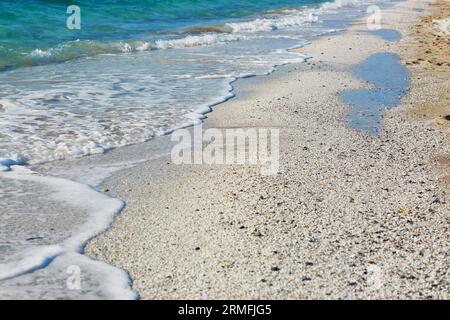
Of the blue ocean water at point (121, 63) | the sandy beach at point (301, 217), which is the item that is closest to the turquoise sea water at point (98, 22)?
the blue ocean water at point (121, 63)

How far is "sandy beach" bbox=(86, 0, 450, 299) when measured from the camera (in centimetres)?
384

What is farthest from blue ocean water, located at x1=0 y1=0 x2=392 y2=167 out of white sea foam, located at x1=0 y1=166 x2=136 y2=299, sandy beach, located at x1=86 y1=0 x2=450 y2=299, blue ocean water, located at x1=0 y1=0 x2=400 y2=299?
sandy beach, located at x1=86 y1=0 x2=450 y2=299

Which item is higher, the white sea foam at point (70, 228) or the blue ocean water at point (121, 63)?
the blue ocean water at point (121, 63)

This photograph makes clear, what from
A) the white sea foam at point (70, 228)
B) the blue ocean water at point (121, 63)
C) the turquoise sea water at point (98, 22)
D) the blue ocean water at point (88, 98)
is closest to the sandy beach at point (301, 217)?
the white sea foam at point (70, 228)

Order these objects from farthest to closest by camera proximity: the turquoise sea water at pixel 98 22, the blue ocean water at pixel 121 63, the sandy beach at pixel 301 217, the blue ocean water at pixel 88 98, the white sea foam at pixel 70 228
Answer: the turquoise sea water at pixel 98 22, the blue ocean water at pixel 121 63, the blue ocean water at pixel 88 98, the white sea foam at pixel 70 228, the sandy beach at pixel 301 217

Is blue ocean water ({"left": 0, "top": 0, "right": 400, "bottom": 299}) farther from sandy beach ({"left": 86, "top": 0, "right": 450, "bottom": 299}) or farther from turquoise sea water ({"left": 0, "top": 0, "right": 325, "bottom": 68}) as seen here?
sandy beach ({"left": 86, "top": 0, "right": 450, "bottom": 299})

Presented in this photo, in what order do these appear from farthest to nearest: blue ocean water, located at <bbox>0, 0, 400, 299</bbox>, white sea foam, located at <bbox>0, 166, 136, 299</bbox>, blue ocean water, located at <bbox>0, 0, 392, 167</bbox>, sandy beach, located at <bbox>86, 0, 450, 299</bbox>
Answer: blue ocean water, located at <bbox>0, 0, 392, 167</bbox>, blue ocean water, located at <bbox>0, 0, 400, 299</bbox>, white sea foam, located at <bbox>0, 166, 136, 299</bbox>, sandy beach, located at <bbox>86, 0, 450, 299</bbox>

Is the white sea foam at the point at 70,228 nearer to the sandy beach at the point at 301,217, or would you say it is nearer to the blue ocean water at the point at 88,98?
the blue ocean water at the point at 88,98

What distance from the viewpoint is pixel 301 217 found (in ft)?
15.8

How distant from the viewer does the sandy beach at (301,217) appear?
3838 mm

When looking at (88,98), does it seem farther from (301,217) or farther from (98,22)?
(98,22)

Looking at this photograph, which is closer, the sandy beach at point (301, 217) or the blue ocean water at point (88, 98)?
the sandy beach at point (301, 217)

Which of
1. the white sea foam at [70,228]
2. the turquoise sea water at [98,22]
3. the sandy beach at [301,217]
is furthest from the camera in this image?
the turquoise sea water at [98,22]
